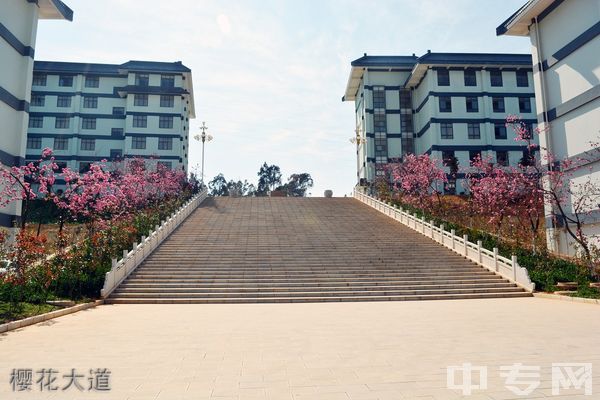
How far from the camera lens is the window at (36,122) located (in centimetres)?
4484

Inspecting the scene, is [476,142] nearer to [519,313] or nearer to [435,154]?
[435,154]

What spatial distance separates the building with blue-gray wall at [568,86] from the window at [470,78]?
20305 mm

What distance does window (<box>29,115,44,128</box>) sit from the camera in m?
44.8

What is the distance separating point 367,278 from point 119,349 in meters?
10.2

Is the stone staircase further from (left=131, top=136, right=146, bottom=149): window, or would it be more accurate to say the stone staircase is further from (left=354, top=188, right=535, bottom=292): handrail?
(left=131, top=136, right=146, bottom=149): window

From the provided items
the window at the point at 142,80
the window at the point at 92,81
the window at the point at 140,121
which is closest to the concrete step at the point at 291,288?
the window at the point at 140,121

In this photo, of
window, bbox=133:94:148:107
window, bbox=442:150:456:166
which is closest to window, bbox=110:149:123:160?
window, bbox=133:94:148:107

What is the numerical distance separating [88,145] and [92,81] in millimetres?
7565

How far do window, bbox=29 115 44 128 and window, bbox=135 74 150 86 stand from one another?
36.8ft

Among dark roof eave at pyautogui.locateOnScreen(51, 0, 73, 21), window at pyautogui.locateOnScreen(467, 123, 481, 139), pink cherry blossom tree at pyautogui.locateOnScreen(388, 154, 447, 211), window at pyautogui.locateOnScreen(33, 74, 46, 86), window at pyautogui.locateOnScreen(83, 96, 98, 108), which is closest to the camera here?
dark roof eave at pyautogui.locateOnScreen(51, 0, 73, 21)

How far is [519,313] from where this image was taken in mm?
10359

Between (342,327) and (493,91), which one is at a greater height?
(493,91)

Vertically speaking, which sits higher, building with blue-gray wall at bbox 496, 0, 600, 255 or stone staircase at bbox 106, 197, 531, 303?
building with blue-gray wall at bbox 496, 0, 600, 255

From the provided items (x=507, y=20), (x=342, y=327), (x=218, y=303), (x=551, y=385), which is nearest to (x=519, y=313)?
(x=342, y=327)
